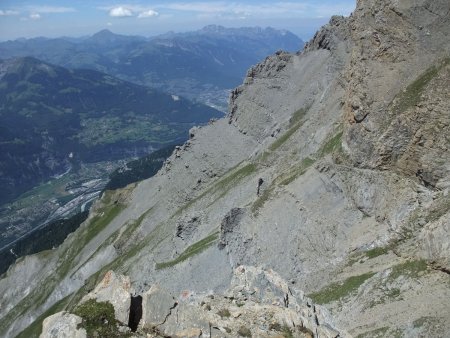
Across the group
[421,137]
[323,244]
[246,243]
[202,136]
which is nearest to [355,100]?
[421,137]

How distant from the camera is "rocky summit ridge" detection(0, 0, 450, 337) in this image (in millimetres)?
38688

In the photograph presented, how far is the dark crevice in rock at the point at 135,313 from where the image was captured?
26.7m

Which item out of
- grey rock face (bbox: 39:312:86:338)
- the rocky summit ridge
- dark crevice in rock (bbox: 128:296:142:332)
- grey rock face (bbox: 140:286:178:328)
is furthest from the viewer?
the rocky summit ridge

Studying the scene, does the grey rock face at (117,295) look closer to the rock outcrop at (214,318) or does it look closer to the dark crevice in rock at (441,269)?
the rock outcrop at (214,318)

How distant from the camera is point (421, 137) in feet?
198

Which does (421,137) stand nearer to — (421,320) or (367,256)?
(367,256)

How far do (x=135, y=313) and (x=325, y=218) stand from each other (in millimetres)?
45158

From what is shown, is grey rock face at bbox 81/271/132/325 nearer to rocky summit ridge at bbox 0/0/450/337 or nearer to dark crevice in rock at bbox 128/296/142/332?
rocky summit ridge at bbox 0/0/450/337

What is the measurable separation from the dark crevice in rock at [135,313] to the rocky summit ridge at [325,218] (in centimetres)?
37

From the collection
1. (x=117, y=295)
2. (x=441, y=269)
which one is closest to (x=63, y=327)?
(x=117, y=295)

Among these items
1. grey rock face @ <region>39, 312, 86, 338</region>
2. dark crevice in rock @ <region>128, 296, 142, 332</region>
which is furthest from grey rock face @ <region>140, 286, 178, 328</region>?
grey rock face @ <region>39, 312, 86, 338</region>

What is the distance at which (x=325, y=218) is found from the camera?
68125 mm

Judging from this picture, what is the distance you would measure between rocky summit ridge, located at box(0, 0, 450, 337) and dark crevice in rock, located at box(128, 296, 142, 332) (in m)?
0.37

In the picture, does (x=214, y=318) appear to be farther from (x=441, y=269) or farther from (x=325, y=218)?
(x=325, y=218)
